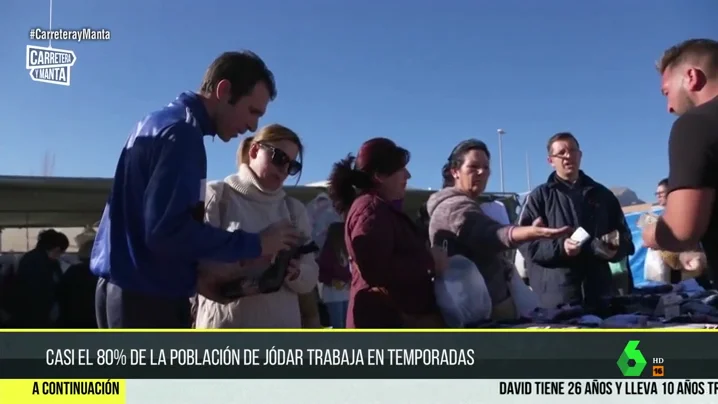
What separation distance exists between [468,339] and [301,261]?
1.62 ft

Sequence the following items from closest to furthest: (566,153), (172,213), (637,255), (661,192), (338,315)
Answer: (172,213) → (661,192) → (566,153) → (338,315) → (637,255)

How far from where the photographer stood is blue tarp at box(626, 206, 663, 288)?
1.79 metres

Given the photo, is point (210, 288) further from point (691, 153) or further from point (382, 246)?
point (691, 153)

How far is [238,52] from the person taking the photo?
1.68 meters

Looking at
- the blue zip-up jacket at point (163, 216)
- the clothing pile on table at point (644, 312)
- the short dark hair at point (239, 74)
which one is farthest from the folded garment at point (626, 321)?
the short dark hair at point (239, 74)

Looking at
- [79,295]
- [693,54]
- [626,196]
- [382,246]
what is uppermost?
[693,54]

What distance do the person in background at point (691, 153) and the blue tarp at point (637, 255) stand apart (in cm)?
10

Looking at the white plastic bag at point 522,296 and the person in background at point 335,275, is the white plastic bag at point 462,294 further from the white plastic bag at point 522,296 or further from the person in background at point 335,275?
the person in background at point 335,275

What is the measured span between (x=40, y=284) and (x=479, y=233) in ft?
4.00

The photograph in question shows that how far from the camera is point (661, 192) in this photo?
5.32 ft

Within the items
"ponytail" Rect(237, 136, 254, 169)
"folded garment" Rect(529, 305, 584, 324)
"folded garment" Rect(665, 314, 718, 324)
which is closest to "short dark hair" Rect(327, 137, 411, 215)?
"ponytail" Rect(237, 136, 254, 169)

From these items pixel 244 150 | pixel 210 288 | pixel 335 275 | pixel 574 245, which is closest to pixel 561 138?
pixel 574 245

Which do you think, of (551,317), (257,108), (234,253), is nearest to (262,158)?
(257,108)

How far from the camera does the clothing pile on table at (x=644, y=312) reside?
1754 millimetres
